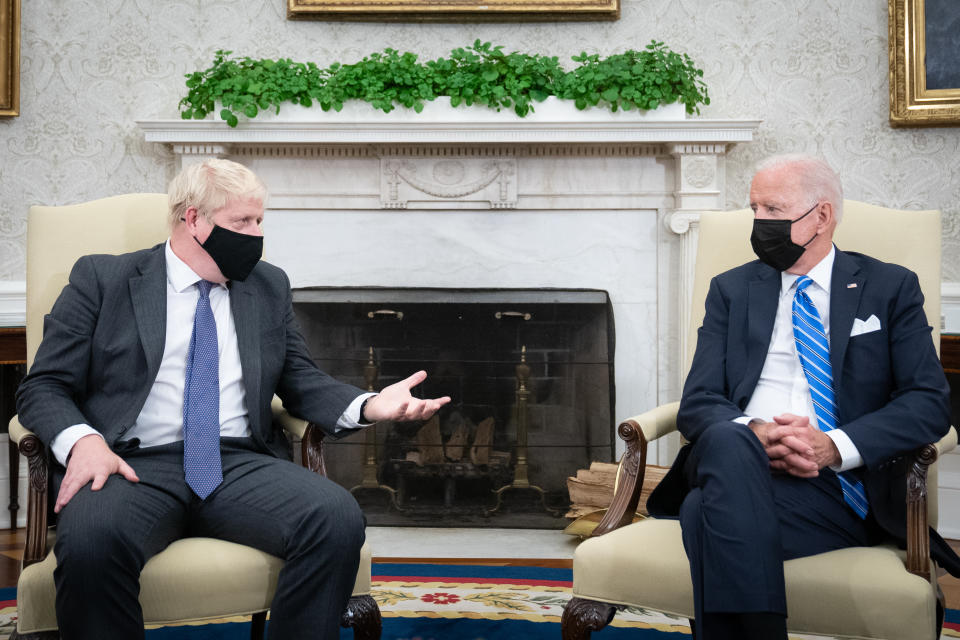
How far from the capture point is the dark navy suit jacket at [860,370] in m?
1.82

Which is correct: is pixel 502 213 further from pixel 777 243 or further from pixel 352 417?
pixel 352 417

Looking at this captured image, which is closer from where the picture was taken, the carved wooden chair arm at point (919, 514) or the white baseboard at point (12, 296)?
the carved wooden chair arm at point (919, 514)

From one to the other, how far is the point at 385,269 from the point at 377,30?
1.12 meters

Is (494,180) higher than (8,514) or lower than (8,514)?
higher

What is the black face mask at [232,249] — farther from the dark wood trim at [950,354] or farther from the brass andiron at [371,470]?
the dark wood trim at [950,354]

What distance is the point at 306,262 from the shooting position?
3957 mm

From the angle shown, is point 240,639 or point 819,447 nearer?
point 819,447

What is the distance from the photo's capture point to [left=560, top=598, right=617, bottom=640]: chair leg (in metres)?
1.80

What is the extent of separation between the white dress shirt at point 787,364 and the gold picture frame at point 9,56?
3479 mm

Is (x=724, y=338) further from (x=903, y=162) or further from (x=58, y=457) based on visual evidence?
(x=903, y=162)

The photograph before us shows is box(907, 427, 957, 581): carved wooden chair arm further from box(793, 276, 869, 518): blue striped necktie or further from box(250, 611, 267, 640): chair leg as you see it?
box(250, 611, 267, 640): chair leg

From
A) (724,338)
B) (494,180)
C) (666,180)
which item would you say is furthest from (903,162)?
(724,338)

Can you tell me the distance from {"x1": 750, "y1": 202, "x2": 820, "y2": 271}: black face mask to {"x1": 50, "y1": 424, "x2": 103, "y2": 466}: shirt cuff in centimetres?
162

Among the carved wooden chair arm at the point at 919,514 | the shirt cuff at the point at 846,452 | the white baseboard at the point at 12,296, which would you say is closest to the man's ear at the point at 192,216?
the shirt cuff at the point at 846,452
